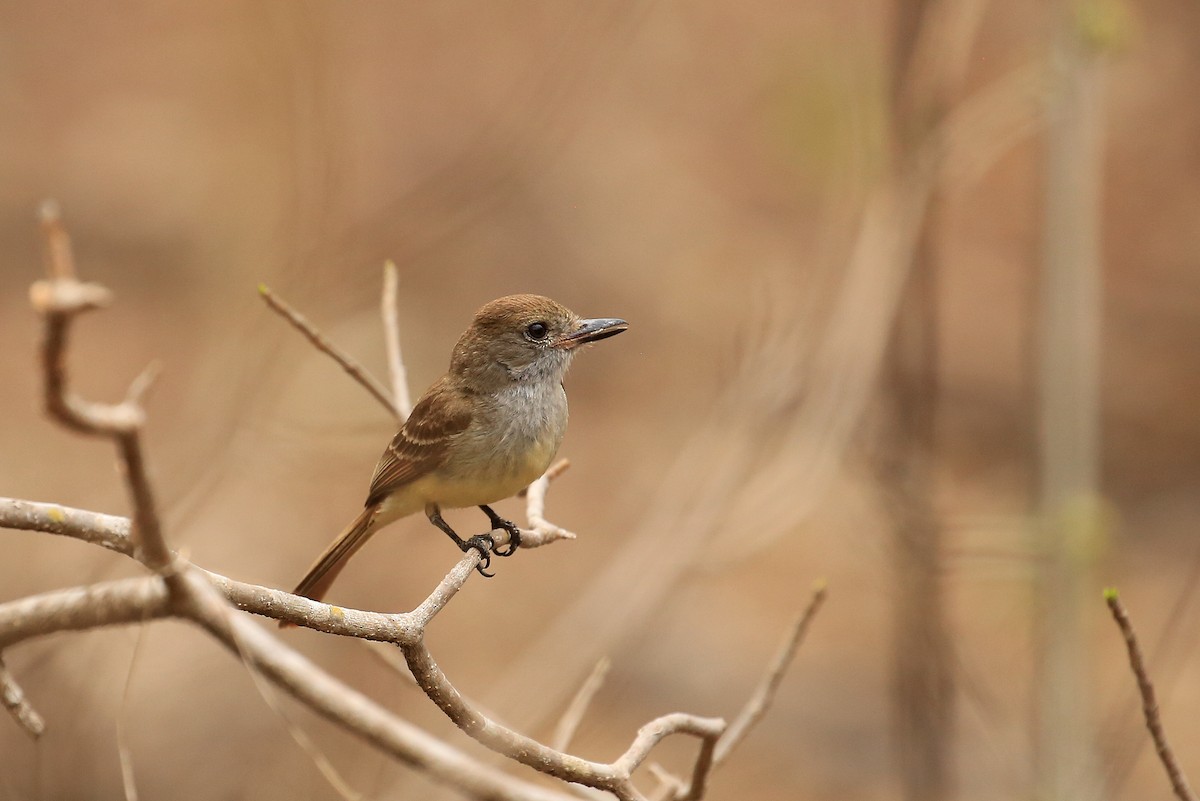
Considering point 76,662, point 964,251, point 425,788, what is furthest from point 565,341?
point 964,251

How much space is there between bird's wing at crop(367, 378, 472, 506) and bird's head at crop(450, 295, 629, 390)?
139mm

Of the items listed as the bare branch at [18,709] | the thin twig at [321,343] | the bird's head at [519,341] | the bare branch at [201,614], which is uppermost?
the bird's head at [519,341]

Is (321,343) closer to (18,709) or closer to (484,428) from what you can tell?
(484,428)

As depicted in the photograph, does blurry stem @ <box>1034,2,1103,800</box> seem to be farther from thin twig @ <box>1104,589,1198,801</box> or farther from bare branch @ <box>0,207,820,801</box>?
bare branch @ <box>0,207,820,801</box>

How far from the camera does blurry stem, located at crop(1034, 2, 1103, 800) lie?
3854 mm

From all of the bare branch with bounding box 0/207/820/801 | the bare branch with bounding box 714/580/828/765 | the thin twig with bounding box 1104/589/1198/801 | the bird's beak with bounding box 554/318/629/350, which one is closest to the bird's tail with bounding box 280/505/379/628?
the bird's beak with bounding box 554/318/629/350

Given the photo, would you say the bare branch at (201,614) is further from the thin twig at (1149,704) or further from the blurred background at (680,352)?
the blurred background at (680,352)

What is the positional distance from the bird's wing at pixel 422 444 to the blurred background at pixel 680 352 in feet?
1.44

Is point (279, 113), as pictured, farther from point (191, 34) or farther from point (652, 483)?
point (652, 483)

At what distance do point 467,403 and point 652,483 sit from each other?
485 centimetres

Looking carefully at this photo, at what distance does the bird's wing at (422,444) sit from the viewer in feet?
12.4

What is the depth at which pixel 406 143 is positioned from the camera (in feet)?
33.3

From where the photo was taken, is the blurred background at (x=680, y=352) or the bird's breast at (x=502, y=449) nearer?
the bird's breast at (x=502, y=449)

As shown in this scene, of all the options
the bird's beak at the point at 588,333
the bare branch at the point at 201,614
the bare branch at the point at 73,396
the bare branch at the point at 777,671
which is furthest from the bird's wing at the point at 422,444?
the bare branch at the point at 73,396
